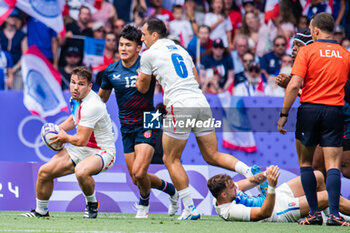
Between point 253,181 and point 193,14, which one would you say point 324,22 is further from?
point 193,14

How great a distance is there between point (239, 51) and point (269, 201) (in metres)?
5.53

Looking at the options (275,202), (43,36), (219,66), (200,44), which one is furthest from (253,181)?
(43,36)

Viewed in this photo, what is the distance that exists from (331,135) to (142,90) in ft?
6.95

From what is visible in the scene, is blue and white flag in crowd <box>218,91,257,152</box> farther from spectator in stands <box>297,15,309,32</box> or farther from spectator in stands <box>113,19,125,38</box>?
spectator in stands <box>113,19,125,38</box>

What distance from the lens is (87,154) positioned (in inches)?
264

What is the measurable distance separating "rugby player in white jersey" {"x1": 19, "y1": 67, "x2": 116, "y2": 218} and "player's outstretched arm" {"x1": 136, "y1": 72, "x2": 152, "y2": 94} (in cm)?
46

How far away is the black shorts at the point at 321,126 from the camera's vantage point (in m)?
5.82

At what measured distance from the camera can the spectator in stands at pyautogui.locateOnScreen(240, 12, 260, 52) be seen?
36.5 ft

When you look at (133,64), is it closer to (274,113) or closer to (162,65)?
(162,65)

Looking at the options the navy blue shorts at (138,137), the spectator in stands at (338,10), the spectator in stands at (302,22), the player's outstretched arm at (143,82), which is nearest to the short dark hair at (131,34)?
the player's outstretched arm at (143,82)

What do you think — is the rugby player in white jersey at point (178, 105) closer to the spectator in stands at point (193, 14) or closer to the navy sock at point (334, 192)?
the navy sock at point (334, 192)

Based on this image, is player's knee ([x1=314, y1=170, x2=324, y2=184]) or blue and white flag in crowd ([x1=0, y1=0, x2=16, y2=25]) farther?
blue and white flag in crowd ([x1=0, y1=0, x2=16, y2=25])

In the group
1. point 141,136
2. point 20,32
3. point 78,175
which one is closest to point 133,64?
point 141,136

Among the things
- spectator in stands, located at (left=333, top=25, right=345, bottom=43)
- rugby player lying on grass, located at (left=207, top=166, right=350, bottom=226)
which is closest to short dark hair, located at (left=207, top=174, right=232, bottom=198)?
rugby player lying on grass, located at (left=207, top=166, right=350, bottom=226)
